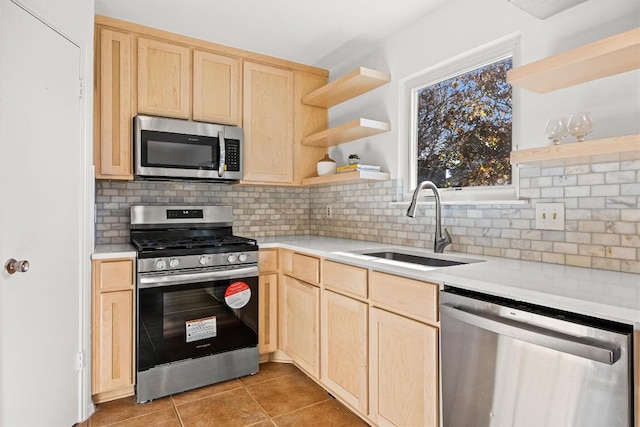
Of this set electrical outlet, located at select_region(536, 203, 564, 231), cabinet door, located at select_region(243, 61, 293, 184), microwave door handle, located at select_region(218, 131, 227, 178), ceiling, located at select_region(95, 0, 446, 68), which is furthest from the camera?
cabinet door, located at select_region(243, 61, 293, 184)

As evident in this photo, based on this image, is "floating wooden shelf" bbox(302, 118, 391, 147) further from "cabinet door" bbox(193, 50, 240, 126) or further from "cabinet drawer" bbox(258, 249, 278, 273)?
"cabinet drawer" bbox(258, 249, 278, 273)

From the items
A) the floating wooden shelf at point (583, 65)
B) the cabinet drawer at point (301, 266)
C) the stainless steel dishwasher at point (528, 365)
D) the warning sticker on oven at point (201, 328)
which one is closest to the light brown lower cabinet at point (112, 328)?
the warning sticker on oven at point (201, 328)

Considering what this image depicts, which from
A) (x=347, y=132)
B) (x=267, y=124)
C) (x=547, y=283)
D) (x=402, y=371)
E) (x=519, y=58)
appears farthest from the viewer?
(x=267, y=124)

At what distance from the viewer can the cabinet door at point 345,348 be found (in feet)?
6.28

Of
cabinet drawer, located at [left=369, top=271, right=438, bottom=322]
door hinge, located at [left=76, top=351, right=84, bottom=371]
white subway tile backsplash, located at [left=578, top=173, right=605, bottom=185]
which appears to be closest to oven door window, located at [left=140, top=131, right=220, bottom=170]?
door hinge, located at [left=76, top=351, right=84, bottom=371]

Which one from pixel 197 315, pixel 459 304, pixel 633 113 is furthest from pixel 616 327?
pixel 197 315

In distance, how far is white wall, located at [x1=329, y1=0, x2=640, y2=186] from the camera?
59.9 inches

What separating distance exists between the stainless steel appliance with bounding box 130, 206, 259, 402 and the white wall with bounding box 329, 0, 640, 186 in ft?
4.30

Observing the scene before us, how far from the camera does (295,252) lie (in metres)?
2.54

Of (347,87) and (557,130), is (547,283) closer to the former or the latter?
(557,130)

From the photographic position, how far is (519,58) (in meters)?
1.90

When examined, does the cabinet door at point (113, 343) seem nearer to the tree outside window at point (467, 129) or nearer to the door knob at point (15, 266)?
the door knob at point (15, 266)

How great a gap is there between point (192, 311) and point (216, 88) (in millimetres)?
1621

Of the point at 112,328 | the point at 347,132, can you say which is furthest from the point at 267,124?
the point at 112,328
